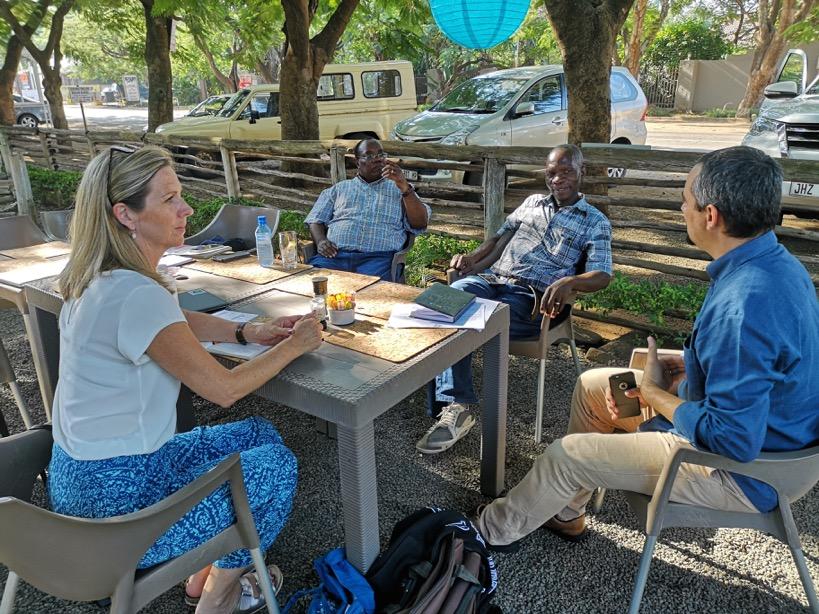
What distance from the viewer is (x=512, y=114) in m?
7.46

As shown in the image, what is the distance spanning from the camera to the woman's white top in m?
1.56

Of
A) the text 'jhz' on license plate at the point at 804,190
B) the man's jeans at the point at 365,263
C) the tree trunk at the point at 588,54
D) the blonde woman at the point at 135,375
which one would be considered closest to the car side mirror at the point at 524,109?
the tree trunk at the point at 588,54

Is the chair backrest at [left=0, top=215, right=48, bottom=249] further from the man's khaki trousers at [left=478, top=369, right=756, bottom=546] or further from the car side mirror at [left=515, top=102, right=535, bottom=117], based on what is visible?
the car side mirror at [left=515, top=102, right=535, bottom=117]

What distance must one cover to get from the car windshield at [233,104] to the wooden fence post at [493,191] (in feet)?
25.4

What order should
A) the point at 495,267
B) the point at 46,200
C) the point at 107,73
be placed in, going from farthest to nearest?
the point at 107,73
the point at 46,200
the point at 495,267

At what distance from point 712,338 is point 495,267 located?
199 cm

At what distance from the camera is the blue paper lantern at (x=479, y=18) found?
12.0 feet

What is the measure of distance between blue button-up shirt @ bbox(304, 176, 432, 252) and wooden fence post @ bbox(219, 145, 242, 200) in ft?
11.0

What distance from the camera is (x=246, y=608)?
77.0 inches

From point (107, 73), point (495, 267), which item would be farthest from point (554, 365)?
point (107, 73)

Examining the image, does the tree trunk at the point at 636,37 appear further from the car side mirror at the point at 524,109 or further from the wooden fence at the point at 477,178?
the car side mirror at the point at 524,109

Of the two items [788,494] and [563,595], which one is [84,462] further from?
[788,494]

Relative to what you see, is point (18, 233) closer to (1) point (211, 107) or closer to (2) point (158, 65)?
(2) point (158, 65)

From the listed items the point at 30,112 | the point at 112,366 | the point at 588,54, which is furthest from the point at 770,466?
the point at 30,112
